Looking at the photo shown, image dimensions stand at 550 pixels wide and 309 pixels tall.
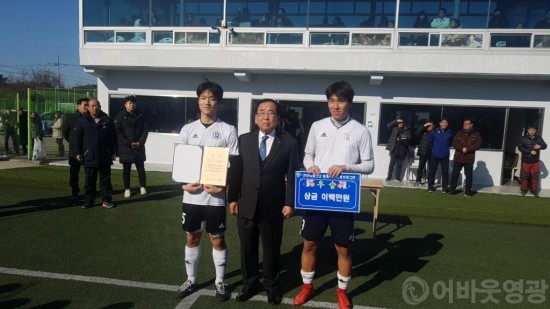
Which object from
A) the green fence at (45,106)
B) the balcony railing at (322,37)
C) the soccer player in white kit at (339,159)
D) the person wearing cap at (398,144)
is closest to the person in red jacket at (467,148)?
the person wearing cap at (398,144)

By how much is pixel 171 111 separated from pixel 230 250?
811 centimetres

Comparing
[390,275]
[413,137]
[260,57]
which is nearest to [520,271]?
[390,275]

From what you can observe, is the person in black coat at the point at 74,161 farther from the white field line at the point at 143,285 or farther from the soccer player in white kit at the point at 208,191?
the soccer player in white kit at the point at 208,191

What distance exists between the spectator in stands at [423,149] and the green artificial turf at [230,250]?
82.8 inches

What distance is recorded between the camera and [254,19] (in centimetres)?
1171

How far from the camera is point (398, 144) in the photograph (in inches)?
426

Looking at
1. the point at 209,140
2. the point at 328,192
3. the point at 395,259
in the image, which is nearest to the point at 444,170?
the point at 395,259

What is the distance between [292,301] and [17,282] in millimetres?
2810

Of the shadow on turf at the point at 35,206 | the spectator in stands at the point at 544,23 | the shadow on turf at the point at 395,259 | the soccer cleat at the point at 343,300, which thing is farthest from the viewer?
the spectator in stands at the point at 544,23

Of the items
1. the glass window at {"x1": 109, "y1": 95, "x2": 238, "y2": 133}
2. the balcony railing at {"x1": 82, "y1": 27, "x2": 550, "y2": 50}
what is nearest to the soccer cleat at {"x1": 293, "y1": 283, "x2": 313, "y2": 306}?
the balcony railing at {"x1": 82, "y1": 27, "x2": 550, "y2": 50}

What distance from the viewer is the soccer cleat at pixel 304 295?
3.79 meters

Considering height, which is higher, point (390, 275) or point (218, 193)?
point (218, 193)

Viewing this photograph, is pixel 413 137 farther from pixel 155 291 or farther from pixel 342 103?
pixel 155 291

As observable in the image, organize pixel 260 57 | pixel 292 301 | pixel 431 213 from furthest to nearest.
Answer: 1. pixel 260 57
2. pixel 431 213
3. pixel 292 301
